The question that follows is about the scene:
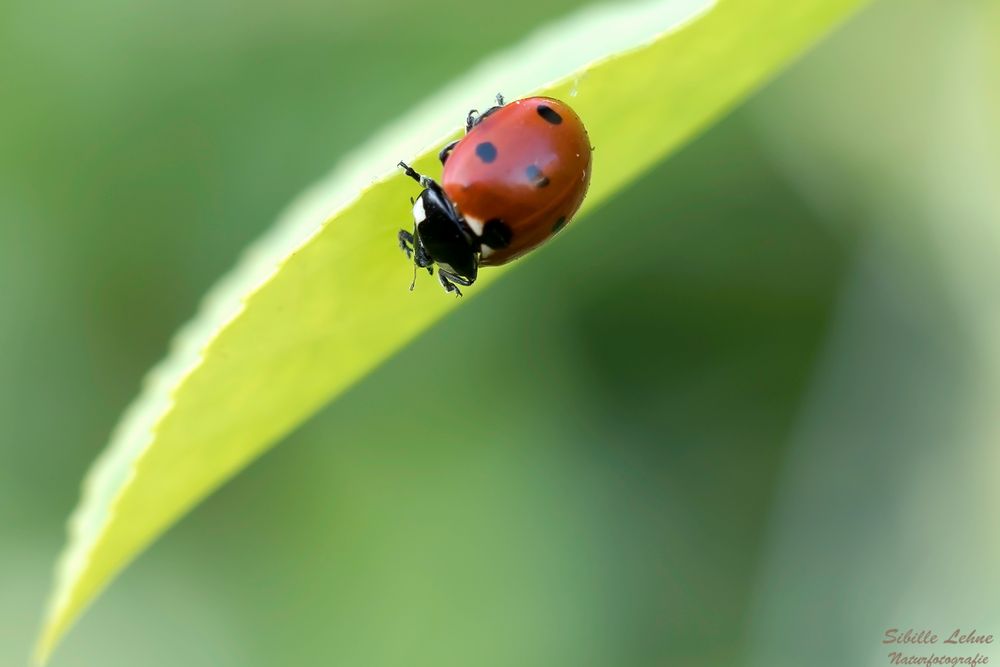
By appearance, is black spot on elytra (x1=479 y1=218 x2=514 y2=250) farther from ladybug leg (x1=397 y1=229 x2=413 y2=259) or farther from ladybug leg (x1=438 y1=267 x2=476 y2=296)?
ladybug leg (x1=397 y1=229 x2=413 y2=259)

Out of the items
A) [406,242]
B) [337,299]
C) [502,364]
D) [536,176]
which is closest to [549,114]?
[536,176]

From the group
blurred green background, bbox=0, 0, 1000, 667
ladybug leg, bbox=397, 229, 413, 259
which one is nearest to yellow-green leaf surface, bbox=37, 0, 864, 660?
ladybug leg, bbox=397, 229, 413, 259

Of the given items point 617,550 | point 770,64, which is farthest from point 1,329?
point 770,64

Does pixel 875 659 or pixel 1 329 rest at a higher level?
pixel 1 329

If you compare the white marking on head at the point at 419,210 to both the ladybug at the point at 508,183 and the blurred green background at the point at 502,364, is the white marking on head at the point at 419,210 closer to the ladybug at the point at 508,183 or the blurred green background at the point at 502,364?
the ladybug at the point at 508,183

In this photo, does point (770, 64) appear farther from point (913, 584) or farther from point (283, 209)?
point (283, 209)

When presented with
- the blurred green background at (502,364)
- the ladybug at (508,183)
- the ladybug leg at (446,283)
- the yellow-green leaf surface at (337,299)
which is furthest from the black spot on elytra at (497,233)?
the blurred green background at (502,364)
